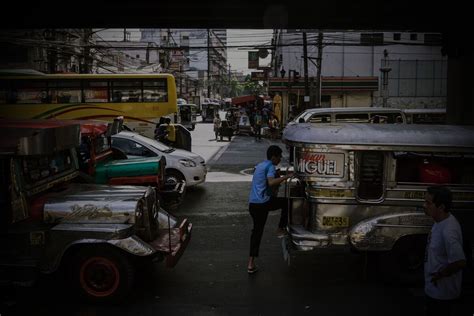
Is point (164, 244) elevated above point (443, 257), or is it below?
below

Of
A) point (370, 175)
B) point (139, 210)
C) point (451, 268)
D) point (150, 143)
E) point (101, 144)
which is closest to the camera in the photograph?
point (451, 268)

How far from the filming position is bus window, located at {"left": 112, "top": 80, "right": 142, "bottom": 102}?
23.8 meters

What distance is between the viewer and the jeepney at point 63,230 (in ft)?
18.3

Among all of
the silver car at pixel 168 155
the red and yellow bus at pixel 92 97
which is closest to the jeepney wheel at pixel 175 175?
the silver car at pixel 168 155

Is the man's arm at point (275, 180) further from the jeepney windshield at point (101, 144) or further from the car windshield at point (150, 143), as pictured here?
the car windshield at point (150, 143)

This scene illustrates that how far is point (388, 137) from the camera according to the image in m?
6.34

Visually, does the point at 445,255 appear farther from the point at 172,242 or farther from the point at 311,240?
the point at 172,242

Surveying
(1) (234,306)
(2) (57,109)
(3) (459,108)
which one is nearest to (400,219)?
(1) (234,306)

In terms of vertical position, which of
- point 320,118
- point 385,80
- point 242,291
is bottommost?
point 242,291

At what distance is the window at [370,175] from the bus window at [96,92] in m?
19.2

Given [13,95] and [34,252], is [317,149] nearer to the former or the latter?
[34,252]

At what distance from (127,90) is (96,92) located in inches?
56.2

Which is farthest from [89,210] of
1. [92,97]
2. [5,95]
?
[5,95]

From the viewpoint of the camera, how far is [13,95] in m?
23.2
